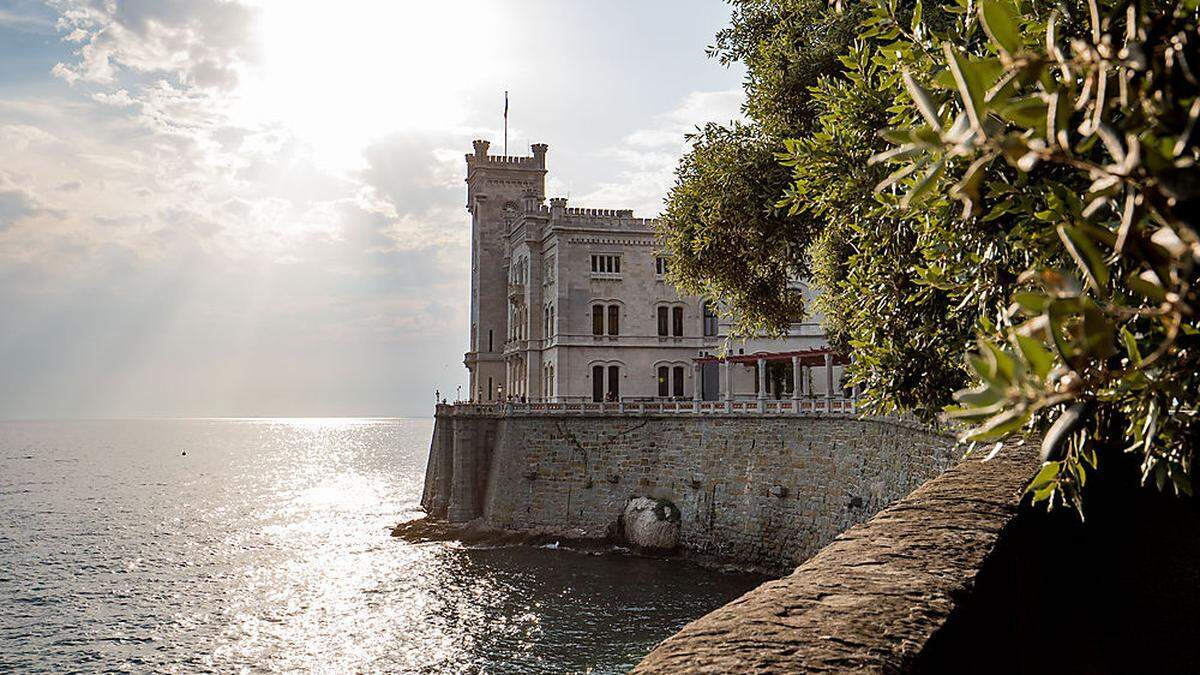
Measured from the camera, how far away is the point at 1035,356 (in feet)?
7.47

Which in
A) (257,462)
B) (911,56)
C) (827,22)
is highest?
(827,22)

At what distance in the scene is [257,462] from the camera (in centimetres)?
12662

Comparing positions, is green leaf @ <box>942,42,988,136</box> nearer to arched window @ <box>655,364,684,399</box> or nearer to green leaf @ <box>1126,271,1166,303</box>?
green leaf @ <box>1126,271,1166,303</box>

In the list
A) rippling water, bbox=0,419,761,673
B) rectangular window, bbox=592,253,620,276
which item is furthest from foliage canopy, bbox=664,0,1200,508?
Result: rectangular window, bbox=592,253,620,276

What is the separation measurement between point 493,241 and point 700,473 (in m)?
26.8

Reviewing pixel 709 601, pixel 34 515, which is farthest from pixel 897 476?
pixel 34 515

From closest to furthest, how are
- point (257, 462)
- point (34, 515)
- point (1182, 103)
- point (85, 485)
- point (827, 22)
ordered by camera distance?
point (1182, 103)
point (827, 22)
point (34, 515)
point (85, 485)
point (257, 462)

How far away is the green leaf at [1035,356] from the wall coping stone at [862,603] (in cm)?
150

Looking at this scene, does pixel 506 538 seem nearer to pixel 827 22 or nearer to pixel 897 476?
pixel 897 476

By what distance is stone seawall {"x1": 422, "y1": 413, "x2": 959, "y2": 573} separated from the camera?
26.2 m

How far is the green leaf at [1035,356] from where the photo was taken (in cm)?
227

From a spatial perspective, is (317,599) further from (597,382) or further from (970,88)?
(970,88)

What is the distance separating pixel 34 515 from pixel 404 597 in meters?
41.8

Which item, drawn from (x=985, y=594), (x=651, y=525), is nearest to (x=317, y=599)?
(x=651, y=525)
